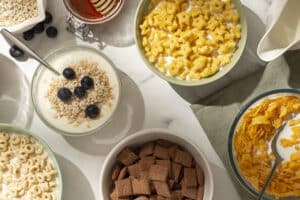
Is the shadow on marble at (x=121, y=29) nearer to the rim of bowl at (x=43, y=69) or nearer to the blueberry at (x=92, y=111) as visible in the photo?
the rim of bowl at (x=43, y=69)

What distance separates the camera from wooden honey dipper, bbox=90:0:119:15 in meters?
1.39

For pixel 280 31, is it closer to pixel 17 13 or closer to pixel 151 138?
pixel 151 138

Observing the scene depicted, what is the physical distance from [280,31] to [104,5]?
0.37 m

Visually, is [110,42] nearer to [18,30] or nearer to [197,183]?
[18,30]

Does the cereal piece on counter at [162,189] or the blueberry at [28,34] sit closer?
the cereal piece on counter at [162,189]

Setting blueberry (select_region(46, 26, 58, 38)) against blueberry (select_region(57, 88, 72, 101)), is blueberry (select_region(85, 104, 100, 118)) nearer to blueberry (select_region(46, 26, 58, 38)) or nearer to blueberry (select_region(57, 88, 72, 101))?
blueberry (select_region(57, 88, 72, 101))

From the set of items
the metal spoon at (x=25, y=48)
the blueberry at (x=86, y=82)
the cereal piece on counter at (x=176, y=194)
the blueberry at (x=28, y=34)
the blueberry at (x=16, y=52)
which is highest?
the blueberry at (x=28, y=34)

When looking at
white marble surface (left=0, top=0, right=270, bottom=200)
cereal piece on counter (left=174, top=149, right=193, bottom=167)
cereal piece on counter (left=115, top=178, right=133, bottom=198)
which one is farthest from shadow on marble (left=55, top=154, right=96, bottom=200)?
cereal piece on counter (left=174, top=149, right=193, bottom=167)

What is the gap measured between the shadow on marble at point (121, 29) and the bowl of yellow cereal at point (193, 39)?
0.18 ft

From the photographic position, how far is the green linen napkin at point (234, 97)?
1.35 m

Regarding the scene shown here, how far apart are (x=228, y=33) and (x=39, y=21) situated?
1.27ft

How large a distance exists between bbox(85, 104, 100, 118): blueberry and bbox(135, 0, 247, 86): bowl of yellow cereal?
0.14 meters

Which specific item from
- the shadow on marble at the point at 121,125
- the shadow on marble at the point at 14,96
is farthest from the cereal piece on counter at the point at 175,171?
the shadow on marble at the point at 14,96

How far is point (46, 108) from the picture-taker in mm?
1396
